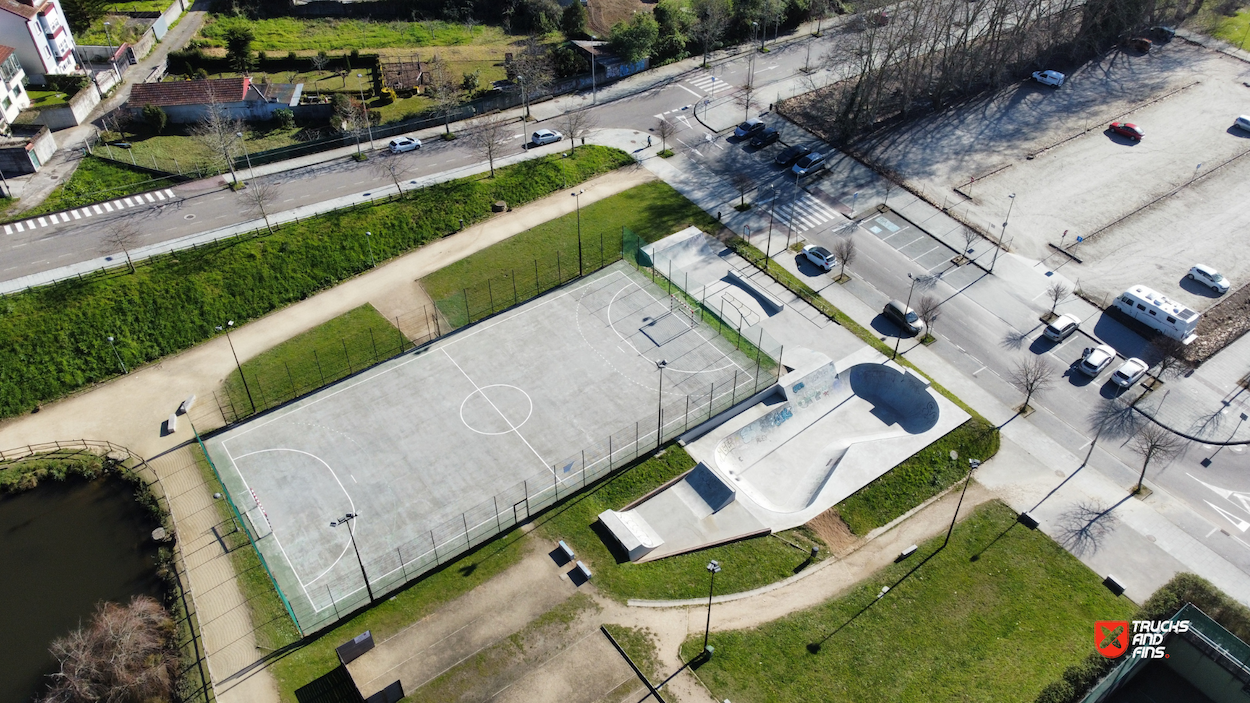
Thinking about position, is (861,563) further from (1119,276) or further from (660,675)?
(1119,276)

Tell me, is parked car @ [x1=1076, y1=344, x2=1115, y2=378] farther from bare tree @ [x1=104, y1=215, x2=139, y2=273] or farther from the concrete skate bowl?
bare tree @ [x1=104, y1=215, x2=139, y2=273]

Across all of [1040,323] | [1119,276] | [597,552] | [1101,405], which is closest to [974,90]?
[1119,276]

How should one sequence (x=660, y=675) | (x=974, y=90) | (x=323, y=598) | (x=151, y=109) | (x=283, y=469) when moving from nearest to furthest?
1. (x=660, y=675)
2. (x=323, y=598)
3. (x=283, y=469)
4. (x=151, y=109)
5. (x=974, y=90)

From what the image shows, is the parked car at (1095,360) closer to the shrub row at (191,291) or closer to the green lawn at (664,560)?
the green lawn at (664,560)

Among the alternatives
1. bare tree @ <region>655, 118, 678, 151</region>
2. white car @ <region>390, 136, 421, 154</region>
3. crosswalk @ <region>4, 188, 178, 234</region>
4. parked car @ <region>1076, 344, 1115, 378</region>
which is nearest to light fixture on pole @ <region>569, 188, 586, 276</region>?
bare tree @ <region>655, 118, 678, 151</region>

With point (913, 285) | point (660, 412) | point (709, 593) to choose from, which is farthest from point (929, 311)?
point (709, 593)

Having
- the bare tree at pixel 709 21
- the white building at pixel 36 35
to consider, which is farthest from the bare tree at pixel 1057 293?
the white building at pixel 36 35

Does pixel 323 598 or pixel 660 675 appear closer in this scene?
pixel 660 675
